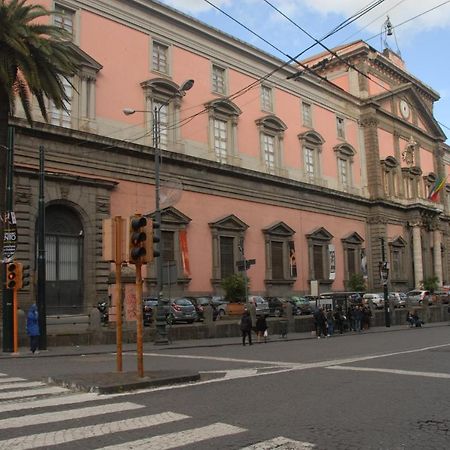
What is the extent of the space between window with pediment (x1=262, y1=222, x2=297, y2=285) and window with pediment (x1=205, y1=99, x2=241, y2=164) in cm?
672

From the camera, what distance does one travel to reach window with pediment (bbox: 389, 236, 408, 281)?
2362 inches

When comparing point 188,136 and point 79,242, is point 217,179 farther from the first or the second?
point 79,242

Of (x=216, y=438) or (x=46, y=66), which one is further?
(x=46, y=66)

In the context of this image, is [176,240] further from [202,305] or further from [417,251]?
[417,251]

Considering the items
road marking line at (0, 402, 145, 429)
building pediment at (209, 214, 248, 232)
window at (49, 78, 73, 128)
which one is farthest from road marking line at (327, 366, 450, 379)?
building pediment at (209, 214, 248, 232)

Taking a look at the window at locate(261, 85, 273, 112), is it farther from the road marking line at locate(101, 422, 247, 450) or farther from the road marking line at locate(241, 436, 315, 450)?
the road marking line at locate(241, 436, 315, 450)

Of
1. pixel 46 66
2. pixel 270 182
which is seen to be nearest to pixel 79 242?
pixel 46 66

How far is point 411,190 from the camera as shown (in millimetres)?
66188

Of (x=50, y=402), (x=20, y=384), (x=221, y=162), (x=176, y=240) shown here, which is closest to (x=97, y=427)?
(x=50, y=402)

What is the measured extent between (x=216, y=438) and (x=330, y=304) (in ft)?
88.4

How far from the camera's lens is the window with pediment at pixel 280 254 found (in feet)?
149

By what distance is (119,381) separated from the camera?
10.3 m

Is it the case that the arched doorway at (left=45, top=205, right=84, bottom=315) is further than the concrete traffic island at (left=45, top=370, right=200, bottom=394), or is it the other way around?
the arched doorway at (left=45, top=205, right=84, bottom=315)

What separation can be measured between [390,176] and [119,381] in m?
56.4
